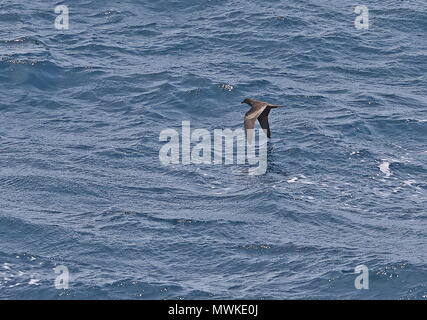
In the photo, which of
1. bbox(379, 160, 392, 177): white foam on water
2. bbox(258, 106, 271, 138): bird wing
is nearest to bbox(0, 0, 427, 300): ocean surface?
bbox(379, 160, 392, 177): white foam on water

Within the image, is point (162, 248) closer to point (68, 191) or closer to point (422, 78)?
point (68, 191)

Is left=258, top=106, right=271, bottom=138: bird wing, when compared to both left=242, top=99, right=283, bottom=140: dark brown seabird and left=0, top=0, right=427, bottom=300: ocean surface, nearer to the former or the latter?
left=242, top=99, right=283, bottom=140: dark brown seabird

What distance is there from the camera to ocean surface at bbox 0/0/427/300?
27672mm

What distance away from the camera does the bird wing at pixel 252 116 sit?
34.0m

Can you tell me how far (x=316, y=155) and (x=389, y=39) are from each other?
37.7 feet

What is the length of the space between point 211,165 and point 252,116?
1902mm

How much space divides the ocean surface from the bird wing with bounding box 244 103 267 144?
1093 millimetres

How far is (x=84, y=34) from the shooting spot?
44.4 m

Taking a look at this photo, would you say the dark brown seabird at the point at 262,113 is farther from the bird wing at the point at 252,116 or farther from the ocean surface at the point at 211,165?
the ocean surface at the point at 211,165


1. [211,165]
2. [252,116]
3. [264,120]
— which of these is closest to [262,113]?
[264,120]

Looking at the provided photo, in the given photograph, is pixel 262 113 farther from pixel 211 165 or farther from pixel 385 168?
pixel 385 168

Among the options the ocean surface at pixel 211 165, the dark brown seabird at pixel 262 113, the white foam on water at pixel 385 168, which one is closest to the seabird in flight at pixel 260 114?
the dark brown seabird at pixel 262 113

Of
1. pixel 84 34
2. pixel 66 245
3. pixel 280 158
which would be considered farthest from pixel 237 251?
pixel 84 34
